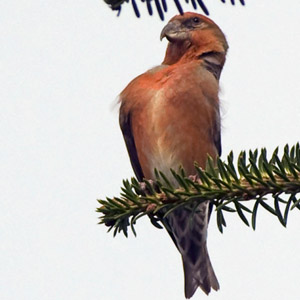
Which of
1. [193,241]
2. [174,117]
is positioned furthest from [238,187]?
[193,241]

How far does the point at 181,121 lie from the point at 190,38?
3.41 ft

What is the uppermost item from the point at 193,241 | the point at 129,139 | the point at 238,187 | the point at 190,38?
the point at 190,38

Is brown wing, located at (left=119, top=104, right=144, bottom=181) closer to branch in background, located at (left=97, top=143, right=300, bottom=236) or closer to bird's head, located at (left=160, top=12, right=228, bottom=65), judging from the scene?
bird's head, located at (left=160, top=12, right=228, bottom=65)

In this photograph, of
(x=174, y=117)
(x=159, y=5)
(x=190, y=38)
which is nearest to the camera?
(x=159, y=5)

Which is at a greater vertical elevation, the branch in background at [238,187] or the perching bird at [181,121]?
the perching bird at [181,121]

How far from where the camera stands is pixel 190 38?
6.18 meters

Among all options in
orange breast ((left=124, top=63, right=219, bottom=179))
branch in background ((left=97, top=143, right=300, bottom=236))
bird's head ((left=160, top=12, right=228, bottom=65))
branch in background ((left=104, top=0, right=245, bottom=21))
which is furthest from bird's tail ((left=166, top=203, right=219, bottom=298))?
branch in background ((left=104, top=0, right=245, bottom=21))

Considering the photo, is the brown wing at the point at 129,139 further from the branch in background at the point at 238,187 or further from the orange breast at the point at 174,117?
the branch in background at the point at 238,187

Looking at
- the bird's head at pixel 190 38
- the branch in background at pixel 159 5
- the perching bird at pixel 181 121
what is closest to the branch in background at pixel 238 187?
the branch in background at pixel 159 5

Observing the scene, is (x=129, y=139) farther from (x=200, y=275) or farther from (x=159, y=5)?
(x=159, y=5)

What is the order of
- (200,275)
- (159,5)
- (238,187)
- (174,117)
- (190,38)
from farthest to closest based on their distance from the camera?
(190,38), (200,275), (174,117), (238,187), (159,5)

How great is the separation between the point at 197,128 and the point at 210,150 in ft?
0.94

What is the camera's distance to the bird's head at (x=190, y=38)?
609 centimetres

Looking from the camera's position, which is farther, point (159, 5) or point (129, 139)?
point (129, 139)
